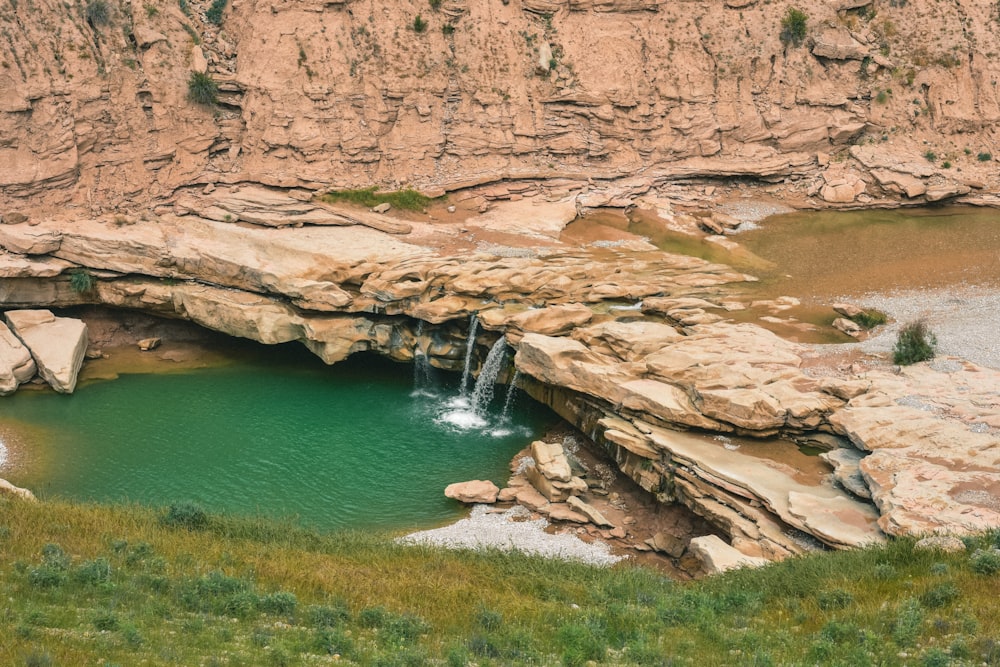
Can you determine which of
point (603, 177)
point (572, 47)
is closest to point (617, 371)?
point (603, 177)

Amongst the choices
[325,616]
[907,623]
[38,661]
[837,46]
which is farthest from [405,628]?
[837,46]

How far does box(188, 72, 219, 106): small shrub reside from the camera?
121ft

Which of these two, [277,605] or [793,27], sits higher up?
[793,27]

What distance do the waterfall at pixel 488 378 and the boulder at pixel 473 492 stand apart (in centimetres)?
504

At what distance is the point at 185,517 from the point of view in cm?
1952

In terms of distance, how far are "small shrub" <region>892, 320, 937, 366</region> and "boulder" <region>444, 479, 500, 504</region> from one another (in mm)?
11386

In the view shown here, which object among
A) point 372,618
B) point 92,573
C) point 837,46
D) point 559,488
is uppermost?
point 837,46

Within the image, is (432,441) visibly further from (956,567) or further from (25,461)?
(956,567)

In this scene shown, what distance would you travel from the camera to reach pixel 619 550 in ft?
75.8

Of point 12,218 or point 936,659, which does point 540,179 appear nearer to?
point 12,218

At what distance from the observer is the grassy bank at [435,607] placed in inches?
501

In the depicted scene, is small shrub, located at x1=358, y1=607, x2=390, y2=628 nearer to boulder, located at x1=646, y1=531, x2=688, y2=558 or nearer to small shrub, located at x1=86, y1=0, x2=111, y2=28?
boulder, located at x1=646, y1=531, x2=688, y2=558

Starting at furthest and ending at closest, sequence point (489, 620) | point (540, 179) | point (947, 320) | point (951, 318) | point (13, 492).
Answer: point (540, 179) < point (951, 318) < point (947, 320) < point (13, 492) < point (489, 620)

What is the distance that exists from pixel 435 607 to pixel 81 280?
2253 cm
